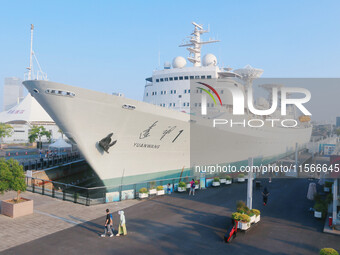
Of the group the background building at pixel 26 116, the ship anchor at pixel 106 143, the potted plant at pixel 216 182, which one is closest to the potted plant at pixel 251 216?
the potted plant at pixel 216 182

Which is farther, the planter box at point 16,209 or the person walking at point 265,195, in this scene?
the person walking at point 265,195

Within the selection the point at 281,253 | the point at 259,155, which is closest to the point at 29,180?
the point at 281,253

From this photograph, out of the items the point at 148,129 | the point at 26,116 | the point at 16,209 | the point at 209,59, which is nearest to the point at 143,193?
the point at 148,129

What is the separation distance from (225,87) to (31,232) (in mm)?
19320

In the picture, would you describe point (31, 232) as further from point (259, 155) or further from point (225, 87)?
point (259, 155)

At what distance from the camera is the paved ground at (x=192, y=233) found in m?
7.39

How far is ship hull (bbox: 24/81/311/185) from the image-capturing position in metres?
12.0

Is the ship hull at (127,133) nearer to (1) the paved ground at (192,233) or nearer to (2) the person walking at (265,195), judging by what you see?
(1) the paved ground at (192,233)

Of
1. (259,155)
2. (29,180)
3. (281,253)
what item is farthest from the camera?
(259,155)

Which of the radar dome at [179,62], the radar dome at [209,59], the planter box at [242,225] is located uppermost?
the radar dome at [209,59]

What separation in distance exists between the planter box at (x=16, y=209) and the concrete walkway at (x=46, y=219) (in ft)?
0.63

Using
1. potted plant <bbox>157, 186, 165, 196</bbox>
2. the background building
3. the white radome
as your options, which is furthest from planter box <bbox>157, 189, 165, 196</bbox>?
the background building

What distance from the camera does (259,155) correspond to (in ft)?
91.1

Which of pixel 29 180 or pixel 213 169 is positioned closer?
pixel 29 180
